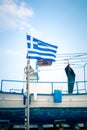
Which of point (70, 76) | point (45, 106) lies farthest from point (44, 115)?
point (70, 76)

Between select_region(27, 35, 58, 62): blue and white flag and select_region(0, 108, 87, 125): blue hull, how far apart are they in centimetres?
360

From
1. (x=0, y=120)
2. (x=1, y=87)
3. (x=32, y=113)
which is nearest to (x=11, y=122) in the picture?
(x=0, y=120)

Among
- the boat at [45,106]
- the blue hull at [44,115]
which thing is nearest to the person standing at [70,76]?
the boat at [45,106]

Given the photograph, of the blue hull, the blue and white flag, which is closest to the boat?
the blue hull

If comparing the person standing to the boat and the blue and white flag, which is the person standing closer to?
the boat

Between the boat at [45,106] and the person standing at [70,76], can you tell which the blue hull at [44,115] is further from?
the person standing at [70,76]

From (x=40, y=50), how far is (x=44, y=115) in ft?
14.8

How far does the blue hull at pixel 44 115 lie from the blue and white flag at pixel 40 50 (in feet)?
11.8

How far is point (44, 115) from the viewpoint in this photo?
1236 centimetres

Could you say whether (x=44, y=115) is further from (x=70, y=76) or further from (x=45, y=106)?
(x=70, y=76)

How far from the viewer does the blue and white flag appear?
1028 cm

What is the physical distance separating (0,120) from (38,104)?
2647 millimetres

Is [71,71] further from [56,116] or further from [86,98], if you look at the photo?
[56,116]

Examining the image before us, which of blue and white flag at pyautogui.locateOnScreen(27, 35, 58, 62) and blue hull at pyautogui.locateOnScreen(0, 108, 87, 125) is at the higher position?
blue and white flag at pyautogui.locateOnScreen(27, 35, 58, 62)
